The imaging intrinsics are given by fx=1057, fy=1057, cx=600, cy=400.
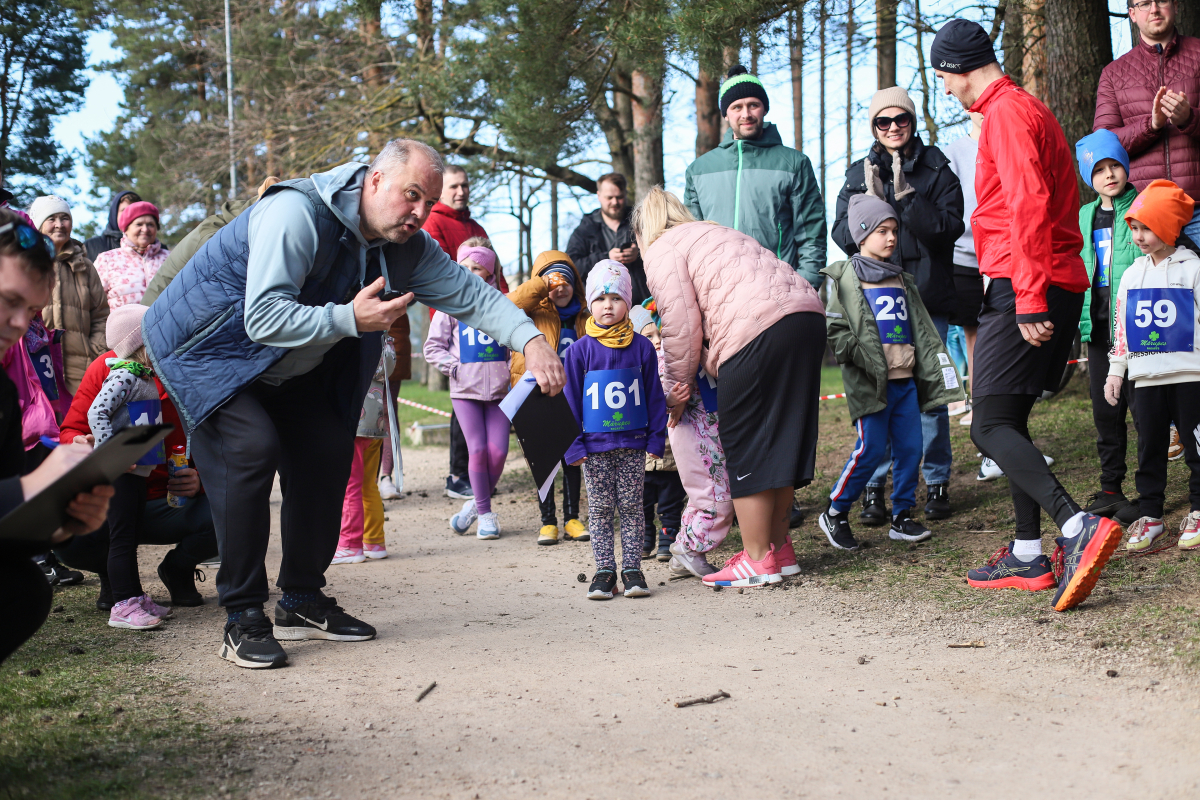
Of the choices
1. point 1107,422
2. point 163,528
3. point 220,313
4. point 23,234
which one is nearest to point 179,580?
point 163,528

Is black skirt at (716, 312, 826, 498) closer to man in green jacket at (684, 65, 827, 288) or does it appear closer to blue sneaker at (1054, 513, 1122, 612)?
blue sneaker at (1054, 513, 1122, 612)

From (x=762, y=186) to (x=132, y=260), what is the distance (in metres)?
4.48

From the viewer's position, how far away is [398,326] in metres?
8.57

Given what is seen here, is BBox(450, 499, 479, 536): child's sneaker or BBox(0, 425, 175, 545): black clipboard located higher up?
BBox(0, 425, 175, 545): black clipboard

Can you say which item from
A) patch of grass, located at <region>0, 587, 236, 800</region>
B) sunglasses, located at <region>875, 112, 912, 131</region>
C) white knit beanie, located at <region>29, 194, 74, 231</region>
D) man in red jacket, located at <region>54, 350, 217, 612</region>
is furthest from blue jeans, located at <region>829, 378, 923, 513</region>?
white knit beanie, located at <region>29, 194, 74, 231</region>

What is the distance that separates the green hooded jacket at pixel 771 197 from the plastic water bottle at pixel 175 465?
131 inches

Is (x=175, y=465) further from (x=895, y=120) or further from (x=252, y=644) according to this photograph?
(x=895, y=120)

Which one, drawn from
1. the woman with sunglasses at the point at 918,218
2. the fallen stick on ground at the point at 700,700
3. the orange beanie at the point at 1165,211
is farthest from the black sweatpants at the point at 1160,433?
the fallen stick on ground at the point at 700,700

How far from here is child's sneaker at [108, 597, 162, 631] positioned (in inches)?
181

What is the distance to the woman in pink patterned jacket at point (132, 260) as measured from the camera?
745 cm

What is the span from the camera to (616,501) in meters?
5.23

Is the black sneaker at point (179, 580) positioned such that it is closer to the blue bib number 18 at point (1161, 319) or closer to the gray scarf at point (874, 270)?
the gray scarf at point (874, 270)

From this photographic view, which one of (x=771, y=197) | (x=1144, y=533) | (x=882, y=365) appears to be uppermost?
(x=771, y=197)

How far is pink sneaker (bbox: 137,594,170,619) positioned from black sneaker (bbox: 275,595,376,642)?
0.69 m
